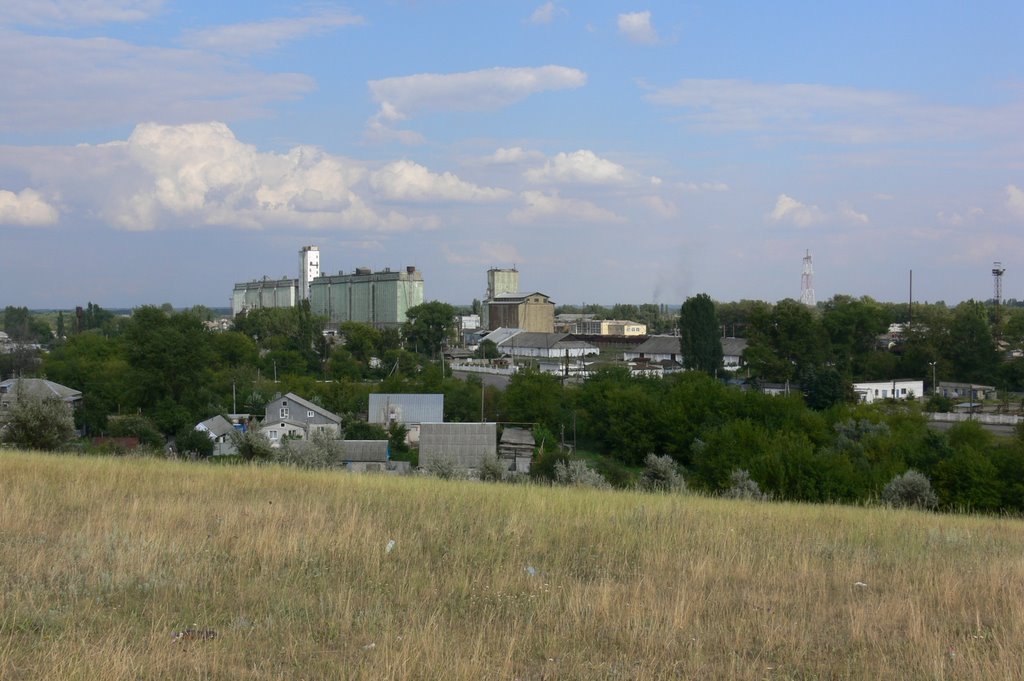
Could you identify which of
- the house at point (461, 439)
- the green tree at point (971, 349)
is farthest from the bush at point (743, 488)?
the green tree at point (971, 349)

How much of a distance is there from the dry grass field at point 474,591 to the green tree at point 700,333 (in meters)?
51.8

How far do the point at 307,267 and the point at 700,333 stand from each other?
344 feet

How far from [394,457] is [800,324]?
36.2 metres

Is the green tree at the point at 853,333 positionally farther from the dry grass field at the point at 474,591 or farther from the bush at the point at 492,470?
the dry grass field at the point at 474,591

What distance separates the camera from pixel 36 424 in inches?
826

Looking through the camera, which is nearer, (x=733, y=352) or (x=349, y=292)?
(x=733, y=352)

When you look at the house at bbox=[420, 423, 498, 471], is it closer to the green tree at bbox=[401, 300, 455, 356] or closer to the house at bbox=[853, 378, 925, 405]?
the house at bbox=[853, 378, 925, 405]

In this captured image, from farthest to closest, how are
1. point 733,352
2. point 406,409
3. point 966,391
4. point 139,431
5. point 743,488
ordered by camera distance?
point 733,352 → point 966,391 → point 406,409 → point 139,431 → point 743,488

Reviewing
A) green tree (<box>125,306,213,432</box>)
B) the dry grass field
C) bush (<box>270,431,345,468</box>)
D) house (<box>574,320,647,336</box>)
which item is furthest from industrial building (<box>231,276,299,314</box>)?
the dry grass field

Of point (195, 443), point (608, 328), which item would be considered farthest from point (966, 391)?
point (608, 328)

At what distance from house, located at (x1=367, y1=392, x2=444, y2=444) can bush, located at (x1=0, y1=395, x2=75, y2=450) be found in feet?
82.1

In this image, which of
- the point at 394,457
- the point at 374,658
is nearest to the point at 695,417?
the point at 394,457

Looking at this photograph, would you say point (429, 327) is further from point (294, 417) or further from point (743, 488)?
point (743, 488)

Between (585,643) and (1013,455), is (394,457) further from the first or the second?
(585,643)
